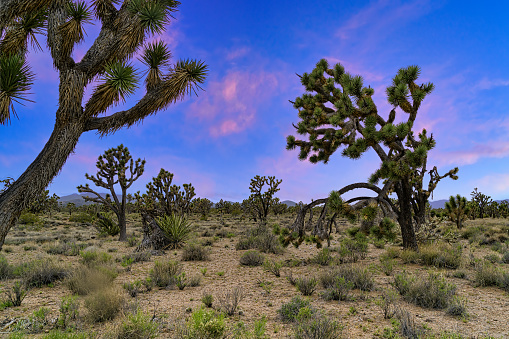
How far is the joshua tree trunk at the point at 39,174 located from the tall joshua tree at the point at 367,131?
23.6 feet

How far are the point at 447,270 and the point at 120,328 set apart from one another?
8879mm

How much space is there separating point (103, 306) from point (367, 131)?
834 cm

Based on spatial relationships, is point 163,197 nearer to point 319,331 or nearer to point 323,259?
point 323,259

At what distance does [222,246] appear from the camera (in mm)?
14250

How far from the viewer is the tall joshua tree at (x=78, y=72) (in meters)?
6.55

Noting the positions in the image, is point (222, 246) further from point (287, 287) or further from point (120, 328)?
point (120, 328)

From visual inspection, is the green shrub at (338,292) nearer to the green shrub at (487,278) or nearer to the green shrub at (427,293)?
the green shrub at (427,293)

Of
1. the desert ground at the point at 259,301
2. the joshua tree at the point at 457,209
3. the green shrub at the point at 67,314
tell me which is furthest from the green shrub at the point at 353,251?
the joshua tree at the point at 457,209

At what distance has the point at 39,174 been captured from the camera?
6.70 metres

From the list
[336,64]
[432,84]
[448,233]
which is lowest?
[448,233]

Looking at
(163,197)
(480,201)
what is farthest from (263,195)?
(480,201)

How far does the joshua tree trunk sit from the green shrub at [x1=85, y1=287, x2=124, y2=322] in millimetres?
3228

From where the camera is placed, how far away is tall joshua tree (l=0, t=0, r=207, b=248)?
655 centimetres

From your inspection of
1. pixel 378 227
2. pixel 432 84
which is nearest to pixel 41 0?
pixel 378 227
